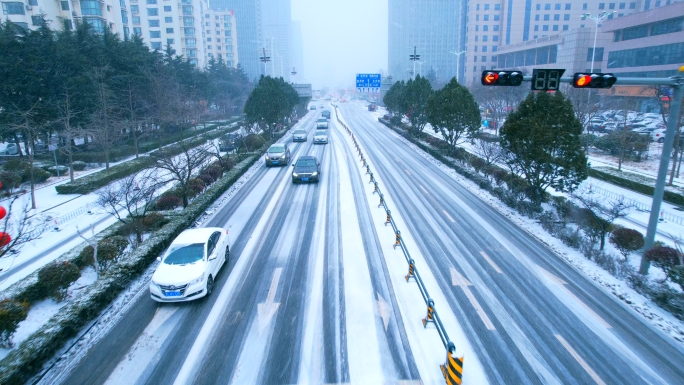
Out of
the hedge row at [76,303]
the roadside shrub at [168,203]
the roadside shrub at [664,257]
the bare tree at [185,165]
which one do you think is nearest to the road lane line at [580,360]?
the roadside shrub at [664,257]

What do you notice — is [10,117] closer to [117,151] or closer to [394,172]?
[117,151]

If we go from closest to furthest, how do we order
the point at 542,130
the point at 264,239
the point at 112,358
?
1. the point at 112,358
2. the point at 264,239
3. the point at 542,130

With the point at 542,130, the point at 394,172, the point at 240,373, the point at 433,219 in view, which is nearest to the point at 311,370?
the point at 240,373

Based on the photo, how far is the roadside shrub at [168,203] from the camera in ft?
64.3

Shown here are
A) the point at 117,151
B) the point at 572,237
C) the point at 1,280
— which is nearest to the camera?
the point at 1,280

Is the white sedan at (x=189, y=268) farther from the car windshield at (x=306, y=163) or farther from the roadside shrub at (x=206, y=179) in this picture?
the car windshield at (x=306, y=163)

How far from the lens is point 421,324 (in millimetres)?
9938

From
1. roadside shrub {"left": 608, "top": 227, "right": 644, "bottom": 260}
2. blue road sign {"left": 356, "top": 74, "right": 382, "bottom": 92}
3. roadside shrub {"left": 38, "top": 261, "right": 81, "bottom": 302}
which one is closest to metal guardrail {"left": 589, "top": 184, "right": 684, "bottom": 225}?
roadside shrub {"left": 608, "top": 227, "right": 644, "bottom": 260}

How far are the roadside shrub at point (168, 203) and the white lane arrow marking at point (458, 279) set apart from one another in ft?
46.1

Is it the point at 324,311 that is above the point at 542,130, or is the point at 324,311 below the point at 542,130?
below

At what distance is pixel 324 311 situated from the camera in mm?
10609

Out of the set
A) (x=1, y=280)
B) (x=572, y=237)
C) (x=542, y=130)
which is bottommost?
(x=1, y=280)

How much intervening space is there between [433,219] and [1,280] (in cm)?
1683

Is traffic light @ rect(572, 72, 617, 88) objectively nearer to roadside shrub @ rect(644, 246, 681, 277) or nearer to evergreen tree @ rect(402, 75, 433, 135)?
roadside shrub @ rect(644, 246, 681, 277)
